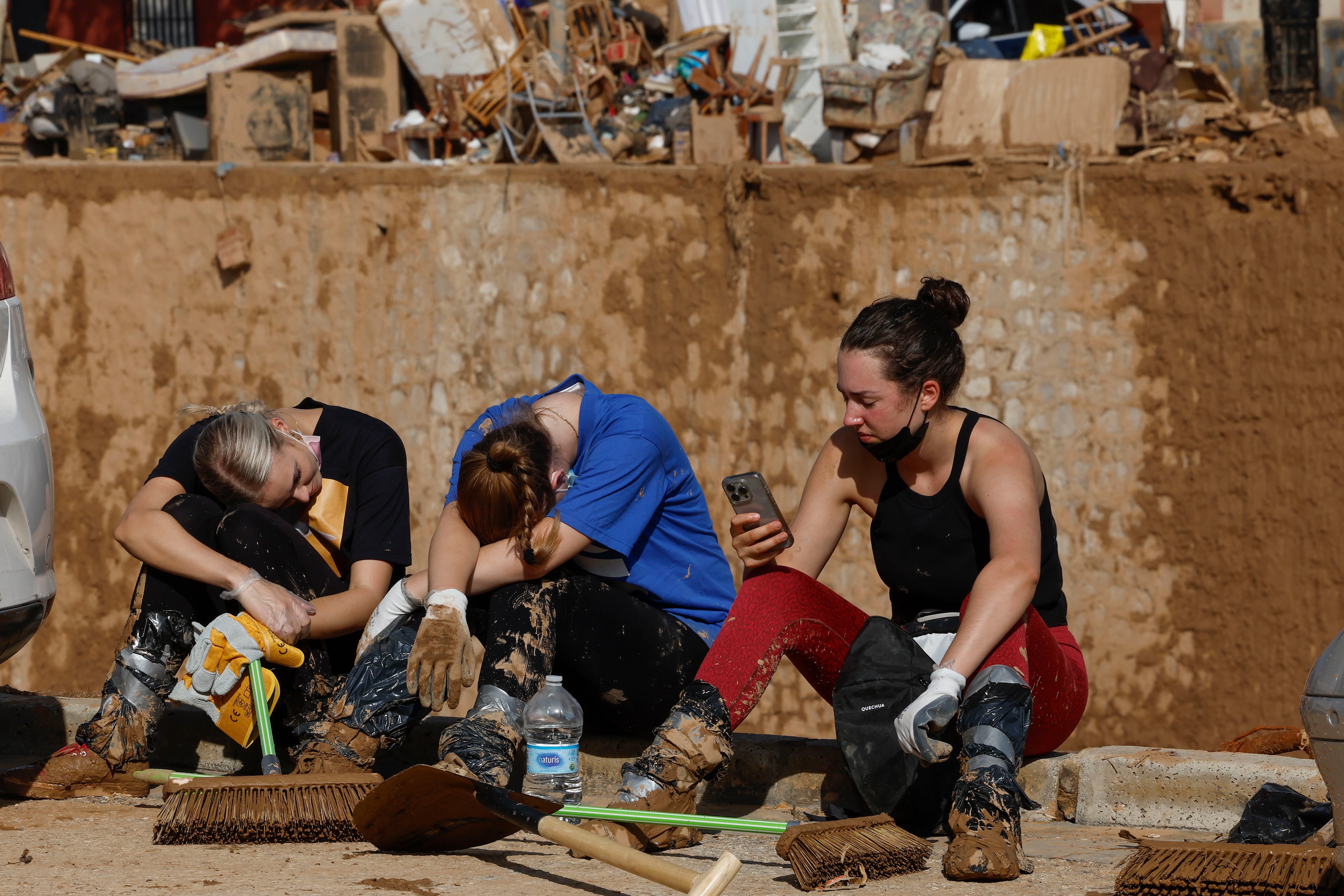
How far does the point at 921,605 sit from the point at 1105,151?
4736mm

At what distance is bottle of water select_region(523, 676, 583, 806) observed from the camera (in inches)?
123

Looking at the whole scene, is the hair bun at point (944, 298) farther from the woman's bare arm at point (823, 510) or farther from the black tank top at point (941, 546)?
the woman's bare arm at point (823, 510)

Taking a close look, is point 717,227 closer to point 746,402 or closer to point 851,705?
point 746,402

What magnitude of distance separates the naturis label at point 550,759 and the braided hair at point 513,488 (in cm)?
43

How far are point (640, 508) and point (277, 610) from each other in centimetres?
91

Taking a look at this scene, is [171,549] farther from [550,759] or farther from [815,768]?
[815,768]

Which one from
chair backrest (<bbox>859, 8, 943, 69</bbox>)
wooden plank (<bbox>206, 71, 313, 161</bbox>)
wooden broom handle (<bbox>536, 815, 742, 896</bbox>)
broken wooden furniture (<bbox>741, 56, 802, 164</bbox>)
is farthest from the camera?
wooden plank (<bbox>206, 71, 313, 161</bbox>)

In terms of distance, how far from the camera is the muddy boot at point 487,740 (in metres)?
2.94

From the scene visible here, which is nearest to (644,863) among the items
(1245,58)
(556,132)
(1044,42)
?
(556,132)

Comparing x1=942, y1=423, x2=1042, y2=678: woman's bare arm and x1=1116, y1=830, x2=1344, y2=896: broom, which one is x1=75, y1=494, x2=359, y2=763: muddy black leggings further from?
x1=1116, y1=830, x2=1344, y2=896: broom

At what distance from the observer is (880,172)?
22.9 ft

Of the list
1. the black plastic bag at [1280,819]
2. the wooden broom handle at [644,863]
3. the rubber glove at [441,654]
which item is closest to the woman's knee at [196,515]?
the rubber glove at [441,654]

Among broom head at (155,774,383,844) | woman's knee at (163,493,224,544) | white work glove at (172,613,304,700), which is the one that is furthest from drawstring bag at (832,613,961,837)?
woman's knee at (163,493,224,544)

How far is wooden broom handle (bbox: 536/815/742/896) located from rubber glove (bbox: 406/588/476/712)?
2.35ft
